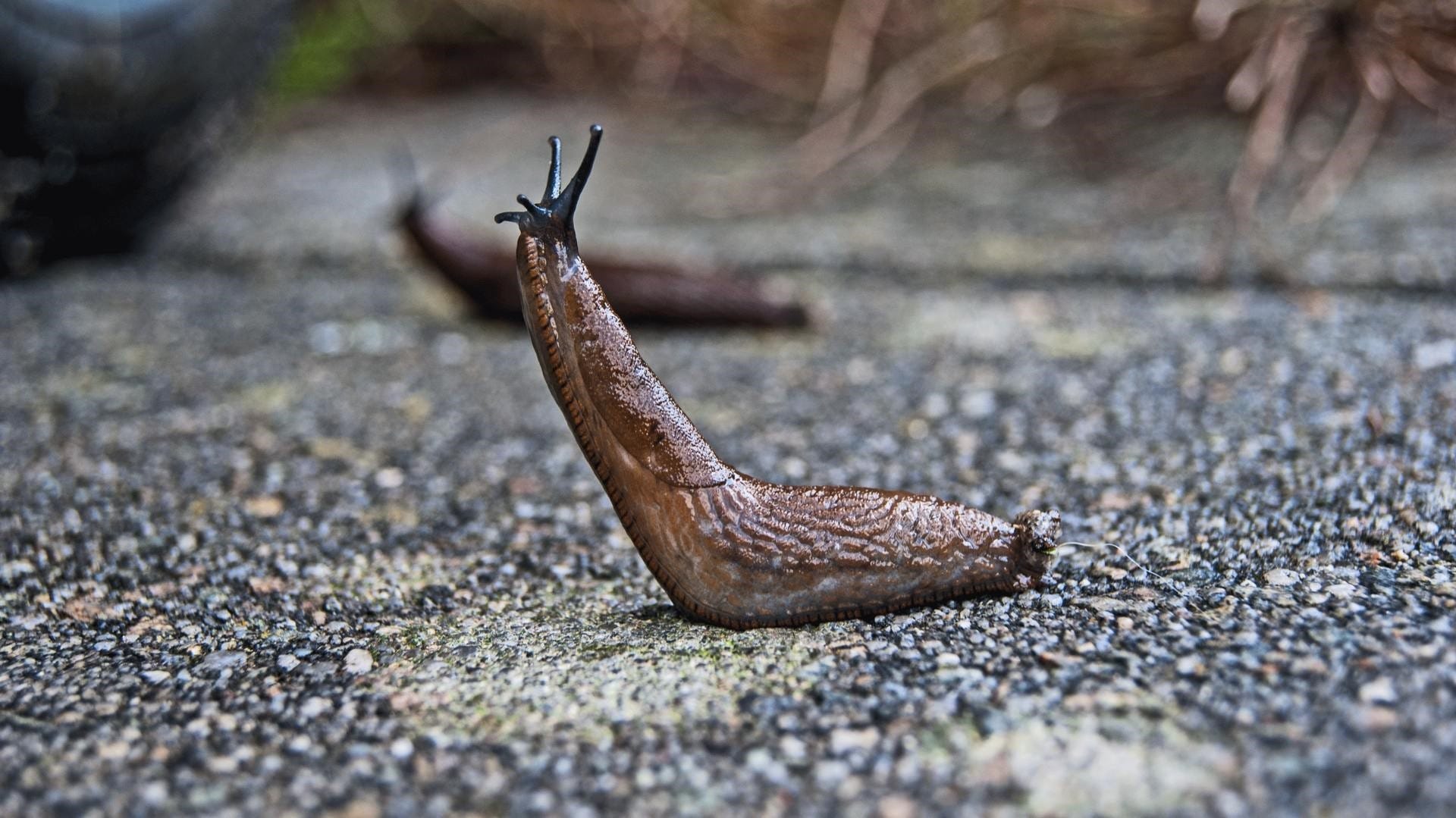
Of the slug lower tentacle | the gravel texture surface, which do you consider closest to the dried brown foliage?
the gravel texture surface

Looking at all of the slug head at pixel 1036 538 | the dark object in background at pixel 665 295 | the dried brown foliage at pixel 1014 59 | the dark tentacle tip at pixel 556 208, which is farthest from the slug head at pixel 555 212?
the dried brown foliage at pixel 1014 59

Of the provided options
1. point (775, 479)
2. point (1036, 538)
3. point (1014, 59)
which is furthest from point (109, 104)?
point (1014, 59)

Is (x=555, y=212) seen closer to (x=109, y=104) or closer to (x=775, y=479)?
(x=775, y=479)

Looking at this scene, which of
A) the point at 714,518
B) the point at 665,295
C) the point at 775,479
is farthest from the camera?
the point at 665,295

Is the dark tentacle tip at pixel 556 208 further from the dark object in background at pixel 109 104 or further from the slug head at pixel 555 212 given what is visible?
the dark object in background at pixel 109 104

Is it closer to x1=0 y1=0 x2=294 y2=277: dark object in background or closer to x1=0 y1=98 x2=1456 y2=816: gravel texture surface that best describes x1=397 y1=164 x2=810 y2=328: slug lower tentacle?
x1=0 y1=98 x2=1456 y2=816: gravel texture surface
